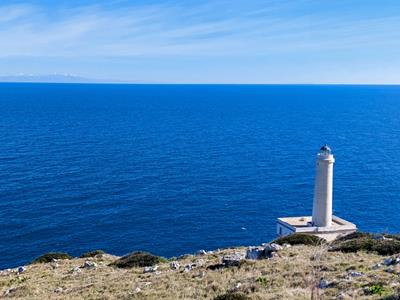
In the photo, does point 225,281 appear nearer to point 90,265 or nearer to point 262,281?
point 262,281

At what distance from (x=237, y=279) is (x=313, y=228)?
Result: 24141mm

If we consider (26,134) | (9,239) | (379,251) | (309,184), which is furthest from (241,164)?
(379,251)

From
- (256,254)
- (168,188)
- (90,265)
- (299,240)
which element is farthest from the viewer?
(168,188)

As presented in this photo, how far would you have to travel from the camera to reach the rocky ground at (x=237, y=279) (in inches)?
691

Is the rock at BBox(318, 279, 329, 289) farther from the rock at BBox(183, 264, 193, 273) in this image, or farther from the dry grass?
the rock at BBox(183, 264, 193, 273)

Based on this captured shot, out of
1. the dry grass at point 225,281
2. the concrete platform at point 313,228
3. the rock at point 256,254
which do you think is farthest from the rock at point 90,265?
the concrete platform at point 313,228

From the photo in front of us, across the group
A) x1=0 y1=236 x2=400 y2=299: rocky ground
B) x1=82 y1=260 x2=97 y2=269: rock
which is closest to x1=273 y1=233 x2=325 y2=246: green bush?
x1=0 y1=236 x2=400 y2=299: rocky ground

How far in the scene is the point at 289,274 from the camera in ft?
67.8

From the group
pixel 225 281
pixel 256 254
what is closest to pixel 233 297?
pixel 225 281

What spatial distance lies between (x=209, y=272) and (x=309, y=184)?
70.1m

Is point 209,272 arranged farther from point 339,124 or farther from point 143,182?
point 339,124

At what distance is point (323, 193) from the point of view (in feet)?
145

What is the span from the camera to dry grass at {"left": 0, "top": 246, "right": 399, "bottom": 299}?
17.8 metres

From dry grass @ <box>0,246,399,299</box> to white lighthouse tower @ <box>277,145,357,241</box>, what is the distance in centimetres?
1655
